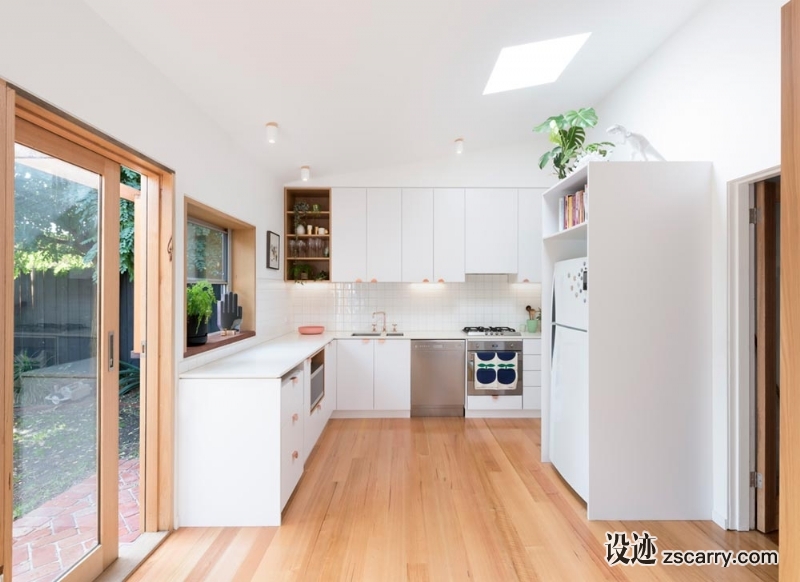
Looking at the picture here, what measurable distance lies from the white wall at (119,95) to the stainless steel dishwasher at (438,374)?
71.6 inches

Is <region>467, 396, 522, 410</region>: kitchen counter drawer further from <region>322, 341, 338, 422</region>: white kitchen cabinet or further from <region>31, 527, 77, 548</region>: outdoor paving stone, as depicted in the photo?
<region>31, 527, 77, 548</region>: outdoor paving stone

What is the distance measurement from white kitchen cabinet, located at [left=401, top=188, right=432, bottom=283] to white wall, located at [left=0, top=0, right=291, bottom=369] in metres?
1.79

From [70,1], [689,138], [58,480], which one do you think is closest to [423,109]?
[689,138]

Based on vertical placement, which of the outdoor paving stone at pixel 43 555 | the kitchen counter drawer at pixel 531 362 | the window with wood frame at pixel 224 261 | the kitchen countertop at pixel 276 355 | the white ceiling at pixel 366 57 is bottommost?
the outdoor paving stone at pixel 43 555

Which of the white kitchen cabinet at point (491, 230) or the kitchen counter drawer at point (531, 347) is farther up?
the white kitchen cabinet at point (491, 230)

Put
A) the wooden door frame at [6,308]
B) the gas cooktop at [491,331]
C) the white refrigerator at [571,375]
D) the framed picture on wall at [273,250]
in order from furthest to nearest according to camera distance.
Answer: the gas cooktop at [491,331]
the framed picture on wall at [273,250]
the white refrigerator at [571,375]
the wooden door frame at [6,308]

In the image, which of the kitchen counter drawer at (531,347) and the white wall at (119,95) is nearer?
the white wall at (119,95)

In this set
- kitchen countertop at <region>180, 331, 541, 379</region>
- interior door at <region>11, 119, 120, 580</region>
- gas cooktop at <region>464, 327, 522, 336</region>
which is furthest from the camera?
gas cooktop at <region>464, 327, 522, 336</region>

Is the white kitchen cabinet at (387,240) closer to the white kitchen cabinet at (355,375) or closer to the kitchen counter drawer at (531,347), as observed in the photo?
the white kitchen cabinet at (355,375)

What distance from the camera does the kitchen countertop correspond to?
7.12 ft

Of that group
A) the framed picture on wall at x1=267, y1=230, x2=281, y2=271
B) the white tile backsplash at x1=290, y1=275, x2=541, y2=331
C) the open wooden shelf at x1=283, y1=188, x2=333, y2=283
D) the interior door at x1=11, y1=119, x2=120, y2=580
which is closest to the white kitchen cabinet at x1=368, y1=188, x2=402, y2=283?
the white tile backsplash at x1=290, y1=275, x2=541, y2=331

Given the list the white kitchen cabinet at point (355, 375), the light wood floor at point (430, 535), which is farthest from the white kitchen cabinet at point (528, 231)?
the light wood floor at point (430, 535)

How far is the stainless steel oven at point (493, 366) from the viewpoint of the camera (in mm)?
4004

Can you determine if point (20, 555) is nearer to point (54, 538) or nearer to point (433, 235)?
point (54, 538)
